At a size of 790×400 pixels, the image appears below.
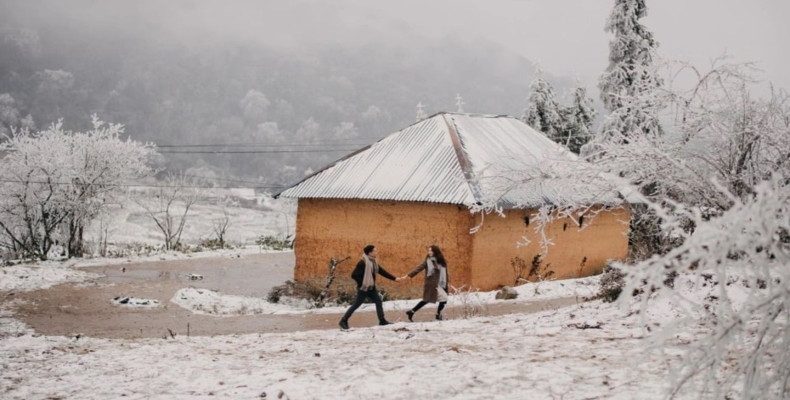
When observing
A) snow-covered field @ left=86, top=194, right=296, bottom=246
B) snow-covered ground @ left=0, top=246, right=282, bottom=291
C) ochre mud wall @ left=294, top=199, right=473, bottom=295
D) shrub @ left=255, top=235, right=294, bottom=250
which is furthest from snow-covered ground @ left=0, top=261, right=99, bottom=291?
snow-covered field @ left=86, top=194, right=296, bottom=246

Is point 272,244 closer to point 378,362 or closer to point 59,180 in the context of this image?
point 59,180

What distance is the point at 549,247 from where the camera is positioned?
65.5ft

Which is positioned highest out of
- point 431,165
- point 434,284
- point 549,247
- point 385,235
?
point 431,165

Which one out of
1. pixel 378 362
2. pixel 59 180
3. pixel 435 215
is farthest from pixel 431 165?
pixel 59 180

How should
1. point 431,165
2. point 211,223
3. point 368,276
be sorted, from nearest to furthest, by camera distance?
point 368,276, point 431,165, point 211,223

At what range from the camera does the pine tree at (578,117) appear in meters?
42.4

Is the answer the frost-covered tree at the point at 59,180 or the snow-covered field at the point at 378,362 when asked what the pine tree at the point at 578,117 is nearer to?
the frost-covered tree at the point at 59,180

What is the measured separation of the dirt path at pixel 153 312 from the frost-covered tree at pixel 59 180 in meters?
8.02

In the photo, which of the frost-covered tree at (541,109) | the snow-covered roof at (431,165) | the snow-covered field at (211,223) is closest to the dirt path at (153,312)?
the snow-covered roof at (431,165)

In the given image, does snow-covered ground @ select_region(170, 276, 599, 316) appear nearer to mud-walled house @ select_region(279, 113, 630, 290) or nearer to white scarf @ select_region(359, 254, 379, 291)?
mud-walled house @ select_region(279, 113, 630, 290)

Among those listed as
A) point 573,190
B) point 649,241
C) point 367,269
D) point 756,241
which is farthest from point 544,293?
point 756,241

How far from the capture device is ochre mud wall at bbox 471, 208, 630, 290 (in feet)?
57.4

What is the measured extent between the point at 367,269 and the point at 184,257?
23.6 metres

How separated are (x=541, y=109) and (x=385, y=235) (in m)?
25.7
